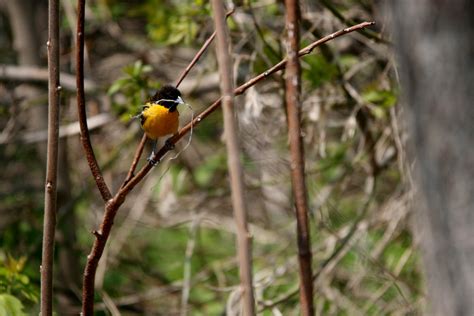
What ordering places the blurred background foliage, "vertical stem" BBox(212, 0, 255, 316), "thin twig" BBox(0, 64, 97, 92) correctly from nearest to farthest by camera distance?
"vertical stem" BBox(212, 0, 255, 316)
the blurred background foliage
"thin twig" BBox(0, 64, 97, 92)

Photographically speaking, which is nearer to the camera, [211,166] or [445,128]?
[445,128]

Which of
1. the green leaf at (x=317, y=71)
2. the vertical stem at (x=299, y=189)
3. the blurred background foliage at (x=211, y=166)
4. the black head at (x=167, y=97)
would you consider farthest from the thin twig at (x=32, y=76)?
the vertical stem at (x=299, y=189)

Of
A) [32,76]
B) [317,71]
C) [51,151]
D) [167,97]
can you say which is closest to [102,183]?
[51,151]

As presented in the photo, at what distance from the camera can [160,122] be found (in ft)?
10.7

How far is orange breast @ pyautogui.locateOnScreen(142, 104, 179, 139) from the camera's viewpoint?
3.26 m

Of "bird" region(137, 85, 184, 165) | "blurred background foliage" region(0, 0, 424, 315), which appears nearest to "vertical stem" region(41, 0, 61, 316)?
"blurred background foliage" region(0, 0, 424, 315)

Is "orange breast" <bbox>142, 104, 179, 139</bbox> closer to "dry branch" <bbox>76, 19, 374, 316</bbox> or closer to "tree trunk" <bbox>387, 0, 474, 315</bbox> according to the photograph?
"dry branch" <bbox>76, 19, 374, 316</bbox>

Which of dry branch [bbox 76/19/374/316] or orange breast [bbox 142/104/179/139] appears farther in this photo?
orange breast [bbox 142/104/179/139]

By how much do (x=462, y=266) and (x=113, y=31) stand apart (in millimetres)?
5028

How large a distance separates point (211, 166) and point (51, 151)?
3.48 m

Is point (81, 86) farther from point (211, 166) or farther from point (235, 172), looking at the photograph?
point (211, 166)

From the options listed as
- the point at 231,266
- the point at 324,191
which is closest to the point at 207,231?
the point at 231,266

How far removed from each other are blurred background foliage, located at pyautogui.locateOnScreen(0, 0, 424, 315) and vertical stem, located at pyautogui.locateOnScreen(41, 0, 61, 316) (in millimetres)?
928

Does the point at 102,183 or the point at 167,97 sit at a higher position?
the point at 167,97
